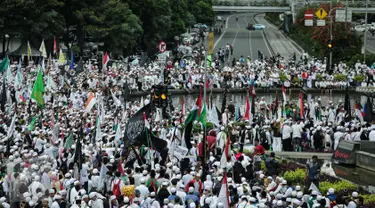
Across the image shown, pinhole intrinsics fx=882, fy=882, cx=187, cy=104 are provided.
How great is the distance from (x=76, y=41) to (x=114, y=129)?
38708mm

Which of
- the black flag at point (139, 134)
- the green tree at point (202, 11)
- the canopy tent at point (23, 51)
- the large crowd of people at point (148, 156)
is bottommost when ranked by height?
the large crowd of people at point (148, 156)

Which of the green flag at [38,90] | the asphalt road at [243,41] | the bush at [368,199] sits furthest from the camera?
the asphalt road at [243,41]

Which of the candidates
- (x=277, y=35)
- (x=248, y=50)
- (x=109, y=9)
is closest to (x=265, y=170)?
(x=109, y=9)

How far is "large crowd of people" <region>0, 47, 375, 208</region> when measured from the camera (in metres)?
19.0

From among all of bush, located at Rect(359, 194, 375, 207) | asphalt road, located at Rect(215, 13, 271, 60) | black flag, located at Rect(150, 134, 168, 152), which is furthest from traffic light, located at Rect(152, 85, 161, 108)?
asphalt road, located at Rect(215, 13, 271, 60)

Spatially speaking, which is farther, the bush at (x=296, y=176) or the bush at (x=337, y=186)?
the bush at (x=296, y=176)

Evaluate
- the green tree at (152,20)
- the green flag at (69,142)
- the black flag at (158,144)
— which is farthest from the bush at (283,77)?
the black flag at (158,144)

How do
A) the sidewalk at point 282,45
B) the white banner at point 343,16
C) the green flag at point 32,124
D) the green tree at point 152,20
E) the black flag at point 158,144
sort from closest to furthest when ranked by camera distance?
the black flag at point 158,144 → the green flag at point 32,124 → the white banner at point 343,16 → the green tree at point 152,20 → the sidewalk at point 282,45

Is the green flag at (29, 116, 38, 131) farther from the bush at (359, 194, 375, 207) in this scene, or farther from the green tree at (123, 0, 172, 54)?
the green tree at (123, 0, 172, 54)

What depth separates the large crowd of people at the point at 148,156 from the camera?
62.2 feet

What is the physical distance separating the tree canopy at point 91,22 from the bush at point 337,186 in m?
39.7

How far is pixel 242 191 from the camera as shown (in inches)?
766

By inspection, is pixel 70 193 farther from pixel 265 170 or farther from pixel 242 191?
pixel 265 170

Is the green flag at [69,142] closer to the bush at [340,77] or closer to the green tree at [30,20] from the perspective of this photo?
the bush at [340,77]
